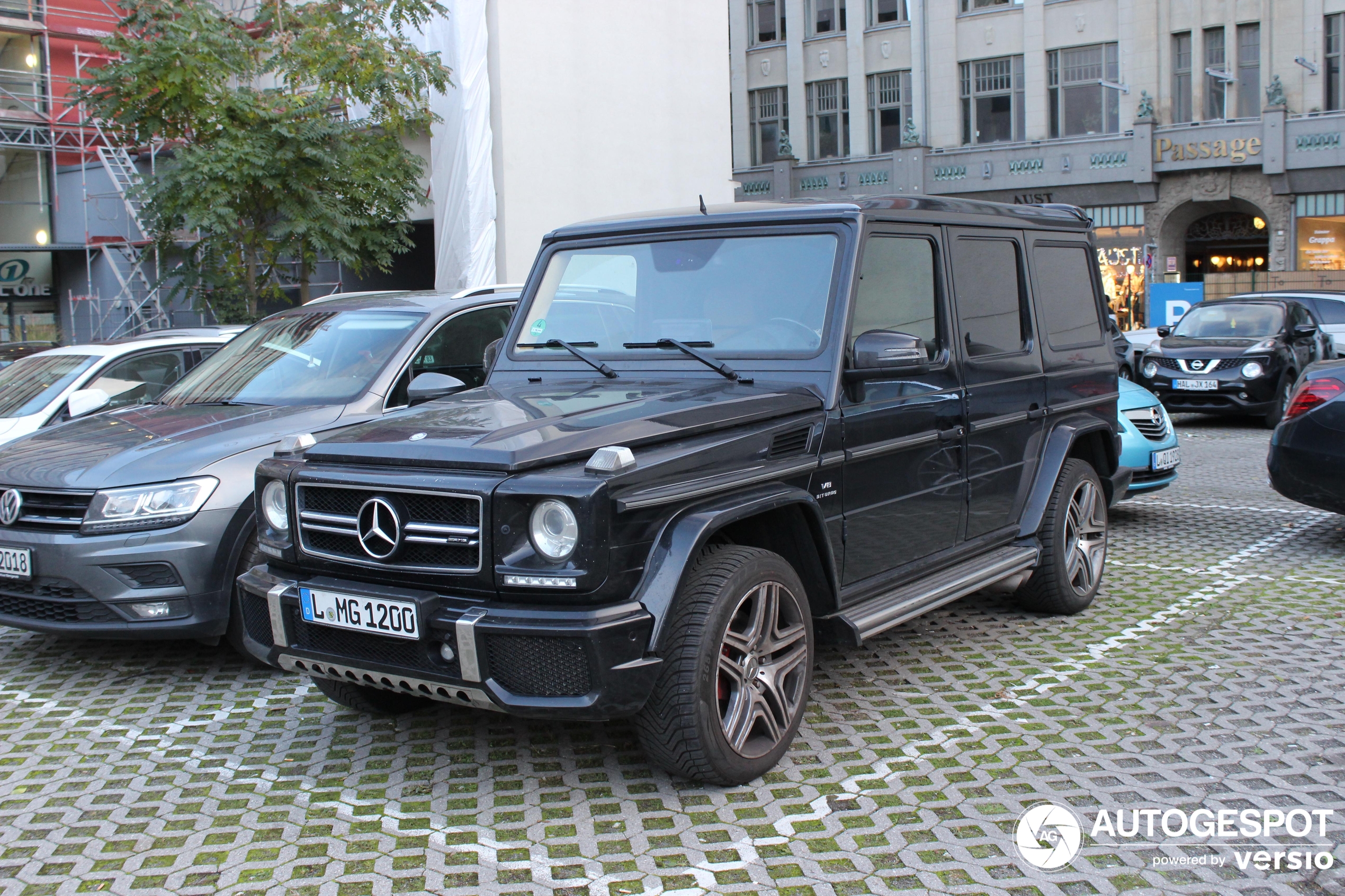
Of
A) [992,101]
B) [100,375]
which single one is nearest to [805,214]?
[100,375]

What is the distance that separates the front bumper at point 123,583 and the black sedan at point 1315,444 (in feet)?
21.4

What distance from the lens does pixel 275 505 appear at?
169 inches

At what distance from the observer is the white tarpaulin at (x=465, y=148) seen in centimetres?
2002

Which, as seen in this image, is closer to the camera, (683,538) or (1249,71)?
(683,538)

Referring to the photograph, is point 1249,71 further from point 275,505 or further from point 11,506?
point 275,505

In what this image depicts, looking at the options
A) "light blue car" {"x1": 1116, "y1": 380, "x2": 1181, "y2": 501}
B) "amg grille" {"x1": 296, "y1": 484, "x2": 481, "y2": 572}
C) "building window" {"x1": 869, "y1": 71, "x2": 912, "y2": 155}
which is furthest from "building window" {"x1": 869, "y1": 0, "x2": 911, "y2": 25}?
"amg grille" {"x1": 296, "y1": 484, "x2": 481, "y2": 572}

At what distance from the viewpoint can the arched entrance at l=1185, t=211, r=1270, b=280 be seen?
108 ft

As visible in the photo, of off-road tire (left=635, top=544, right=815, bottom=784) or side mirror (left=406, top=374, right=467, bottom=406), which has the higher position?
side mirror (left=406, top=374, right=467, bottom=406)

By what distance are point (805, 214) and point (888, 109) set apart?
111ft

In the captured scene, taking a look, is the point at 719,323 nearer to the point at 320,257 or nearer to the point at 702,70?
the point at 320,257

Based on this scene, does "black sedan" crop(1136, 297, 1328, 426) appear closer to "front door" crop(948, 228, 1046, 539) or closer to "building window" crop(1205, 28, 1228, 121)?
"front door" crop(948, 228, 1046, 539)

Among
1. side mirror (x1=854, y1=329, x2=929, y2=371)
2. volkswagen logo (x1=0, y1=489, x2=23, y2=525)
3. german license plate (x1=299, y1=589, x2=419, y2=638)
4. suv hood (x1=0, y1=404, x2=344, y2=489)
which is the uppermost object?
side mirror (x1=854, y1=329, x2=929, y2=371)

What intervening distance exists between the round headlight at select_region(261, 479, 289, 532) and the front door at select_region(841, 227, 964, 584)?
2.05 metres

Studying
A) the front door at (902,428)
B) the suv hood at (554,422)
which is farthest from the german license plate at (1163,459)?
the suv hood at (554,422)
